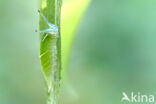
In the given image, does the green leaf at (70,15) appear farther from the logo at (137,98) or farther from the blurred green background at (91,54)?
the logo at (137,98)

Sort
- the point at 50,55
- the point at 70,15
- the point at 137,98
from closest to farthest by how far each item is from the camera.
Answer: the point at 50,55 → the point at 70,15 → the point at 137,98

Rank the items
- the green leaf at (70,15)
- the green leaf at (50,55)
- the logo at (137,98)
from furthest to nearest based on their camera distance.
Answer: the logo at (137,98) → the green leaf at (70,15) → the green leaf at (50,55)

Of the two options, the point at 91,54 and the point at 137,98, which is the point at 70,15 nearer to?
the point at 91,54

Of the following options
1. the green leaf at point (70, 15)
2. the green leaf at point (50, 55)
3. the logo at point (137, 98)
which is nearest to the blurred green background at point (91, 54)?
the logo at point (137, 98)

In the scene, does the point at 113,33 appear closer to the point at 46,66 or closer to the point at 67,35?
the point at 67,35

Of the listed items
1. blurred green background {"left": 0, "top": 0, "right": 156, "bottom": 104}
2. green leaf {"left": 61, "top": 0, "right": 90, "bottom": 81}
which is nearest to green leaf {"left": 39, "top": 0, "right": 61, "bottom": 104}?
green leaf {"left": 61, "top": 0, "right": 90, "bottom": 81}

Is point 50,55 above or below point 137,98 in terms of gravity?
above

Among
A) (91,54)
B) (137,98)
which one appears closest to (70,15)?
(91,54)
